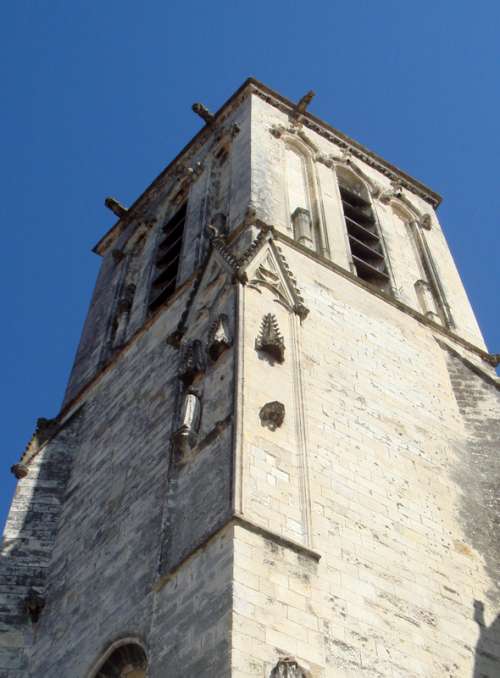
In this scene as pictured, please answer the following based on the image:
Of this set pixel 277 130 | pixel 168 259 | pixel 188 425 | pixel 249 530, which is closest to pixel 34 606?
pixel 188 425

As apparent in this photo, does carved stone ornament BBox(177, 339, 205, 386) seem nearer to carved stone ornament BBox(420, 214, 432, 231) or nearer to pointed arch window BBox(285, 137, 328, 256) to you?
pointed arch window BBox(285, 137, 328, 256)

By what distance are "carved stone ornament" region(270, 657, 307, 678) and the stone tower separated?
0.09 feet

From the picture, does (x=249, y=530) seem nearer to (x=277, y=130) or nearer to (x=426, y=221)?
(x=277, y=130)

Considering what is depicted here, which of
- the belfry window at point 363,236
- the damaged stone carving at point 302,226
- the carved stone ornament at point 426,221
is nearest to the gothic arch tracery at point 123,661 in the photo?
the damaged stone carving at point 302,226

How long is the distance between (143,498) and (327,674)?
12.9 feet

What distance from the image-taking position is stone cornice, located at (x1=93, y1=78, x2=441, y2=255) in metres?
20.8

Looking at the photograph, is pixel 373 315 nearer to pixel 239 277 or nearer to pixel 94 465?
pixel 239 277

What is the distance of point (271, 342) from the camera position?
37.3 feet

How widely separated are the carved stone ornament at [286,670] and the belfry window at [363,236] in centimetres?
931

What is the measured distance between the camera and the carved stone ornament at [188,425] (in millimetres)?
10680

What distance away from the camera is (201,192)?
19125 mm

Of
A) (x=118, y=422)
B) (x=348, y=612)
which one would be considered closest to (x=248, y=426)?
(x=348, y=612)

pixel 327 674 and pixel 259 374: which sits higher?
pixel 259 374

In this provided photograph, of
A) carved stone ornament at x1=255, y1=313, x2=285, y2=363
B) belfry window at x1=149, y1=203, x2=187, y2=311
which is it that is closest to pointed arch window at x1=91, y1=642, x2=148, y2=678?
carved stone ornament at x1=255, y1=313, x2=285, y2=363
